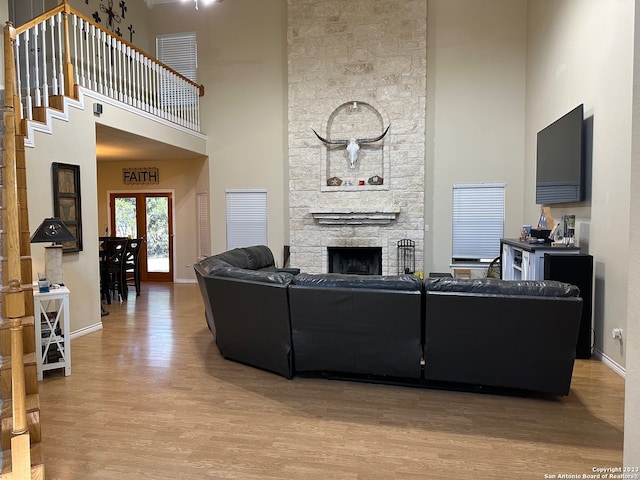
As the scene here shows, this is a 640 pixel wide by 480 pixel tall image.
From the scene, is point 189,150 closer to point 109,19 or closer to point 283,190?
point 283,190

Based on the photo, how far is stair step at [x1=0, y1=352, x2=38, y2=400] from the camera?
2.48 metres

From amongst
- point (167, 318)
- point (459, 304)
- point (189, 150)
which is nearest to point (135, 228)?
point (189, 150)

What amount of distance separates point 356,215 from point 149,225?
4.63 meters

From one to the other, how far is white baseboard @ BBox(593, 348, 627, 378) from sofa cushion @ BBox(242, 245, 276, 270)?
12.9 ft

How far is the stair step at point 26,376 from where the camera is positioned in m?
2.48

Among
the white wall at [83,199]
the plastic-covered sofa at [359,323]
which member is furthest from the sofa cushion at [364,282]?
the white wall at [83,199]

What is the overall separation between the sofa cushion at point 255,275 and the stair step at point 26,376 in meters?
1.52

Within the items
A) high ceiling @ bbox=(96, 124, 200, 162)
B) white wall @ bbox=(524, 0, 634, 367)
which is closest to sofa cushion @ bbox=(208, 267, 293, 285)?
white wall @ bbox=(524, 0, 634, 367)

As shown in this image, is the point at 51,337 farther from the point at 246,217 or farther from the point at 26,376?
the point at 246,217

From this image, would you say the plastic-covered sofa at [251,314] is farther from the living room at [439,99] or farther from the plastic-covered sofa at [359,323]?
the living room at [439,99]

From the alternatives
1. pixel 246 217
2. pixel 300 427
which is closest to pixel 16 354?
pixel 300 427

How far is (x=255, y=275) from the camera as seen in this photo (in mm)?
3615

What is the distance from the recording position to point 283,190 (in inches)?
326

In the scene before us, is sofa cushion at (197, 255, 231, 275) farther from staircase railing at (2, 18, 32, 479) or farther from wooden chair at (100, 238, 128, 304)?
wooden chair at (100, 238, 128, 304)
